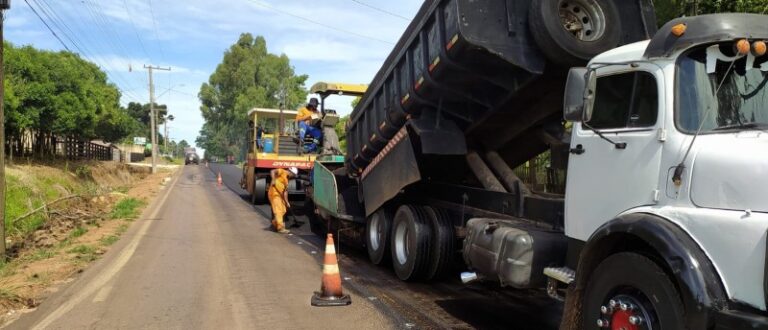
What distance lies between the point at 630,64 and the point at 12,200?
15.5 m

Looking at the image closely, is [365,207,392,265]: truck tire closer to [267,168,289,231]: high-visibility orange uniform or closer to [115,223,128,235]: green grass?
[267,168,289,231]: high-visibility orange uniform

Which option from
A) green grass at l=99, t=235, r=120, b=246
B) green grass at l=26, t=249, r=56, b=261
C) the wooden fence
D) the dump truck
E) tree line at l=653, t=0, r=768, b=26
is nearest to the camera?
the dump truck

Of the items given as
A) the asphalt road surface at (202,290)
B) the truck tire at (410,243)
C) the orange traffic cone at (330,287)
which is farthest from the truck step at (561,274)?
the truck tire at (410,243)

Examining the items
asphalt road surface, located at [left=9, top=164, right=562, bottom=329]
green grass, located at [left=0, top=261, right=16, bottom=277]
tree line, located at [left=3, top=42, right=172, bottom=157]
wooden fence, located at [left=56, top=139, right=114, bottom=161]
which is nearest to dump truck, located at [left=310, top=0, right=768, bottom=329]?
asphalt road surface, located at [left=9, top=164, right=562, bottom=329]

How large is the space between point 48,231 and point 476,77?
10.7 meters

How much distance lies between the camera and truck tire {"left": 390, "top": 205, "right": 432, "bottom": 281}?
7160mm

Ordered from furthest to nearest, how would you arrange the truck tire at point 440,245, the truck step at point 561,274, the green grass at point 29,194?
the green grass at point 29,194
the truck tire at point 440,245
the truck step at point 561,274

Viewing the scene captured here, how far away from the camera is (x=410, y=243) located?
24.1 ft

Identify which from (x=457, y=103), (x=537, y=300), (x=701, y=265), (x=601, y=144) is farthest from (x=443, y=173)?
(x=701, y=265)

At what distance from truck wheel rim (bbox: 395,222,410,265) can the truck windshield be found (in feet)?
14.4

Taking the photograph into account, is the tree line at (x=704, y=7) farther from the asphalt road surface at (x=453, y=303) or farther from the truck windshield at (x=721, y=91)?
the truck windshield at (x=721, y=91)

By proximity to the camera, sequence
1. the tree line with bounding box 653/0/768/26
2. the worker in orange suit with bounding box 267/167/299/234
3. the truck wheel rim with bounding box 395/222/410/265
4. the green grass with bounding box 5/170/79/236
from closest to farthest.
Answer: the truck wheel rim with bounding box 395/222/410/265, the tree line with bounding box 653/0/768/26, the worker in orange suit with bounding box 267/167/299/234, the green grass with bounding box 5/170/79/236

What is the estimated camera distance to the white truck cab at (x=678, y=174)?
3.00 meters

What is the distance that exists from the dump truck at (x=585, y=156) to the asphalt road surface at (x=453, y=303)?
362 millimetres
